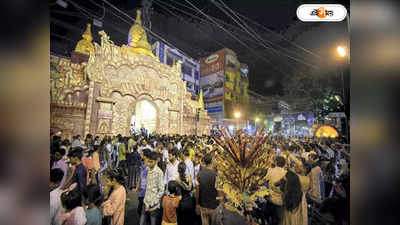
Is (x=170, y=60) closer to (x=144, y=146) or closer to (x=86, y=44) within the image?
(x=86, y=44)

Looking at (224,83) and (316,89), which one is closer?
(316,89)

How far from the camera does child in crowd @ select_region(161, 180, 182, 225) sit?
6.74 feet

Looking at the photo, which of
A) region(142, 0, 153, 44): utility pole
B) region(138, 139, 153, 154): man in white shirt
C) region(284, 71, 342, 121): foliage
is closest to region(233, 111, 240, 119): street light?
region(284, 71, 342, 121): foliage

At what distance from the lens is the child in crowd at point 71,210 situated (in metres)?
1.86

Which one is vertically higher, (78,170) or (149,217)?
(78,170)

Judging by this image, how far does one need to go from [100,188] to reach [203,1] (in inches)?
104

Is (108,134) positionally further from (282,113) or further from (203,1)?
(282,113)

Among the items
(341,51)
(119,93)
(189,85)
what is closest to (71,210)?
(119,93)

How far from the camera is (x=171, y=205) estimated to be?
6.83 feet

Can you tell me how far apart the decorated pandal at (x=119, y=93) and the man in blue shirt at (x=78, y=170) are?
22 centimetres

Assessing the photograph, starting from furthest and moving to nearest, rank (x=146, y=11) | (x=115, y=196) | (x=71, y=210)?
1. (x=146, y=11)
2. (x=115, y=196)
3. (x=71, y=210)

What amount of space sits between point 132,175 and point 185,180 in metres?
0.66
